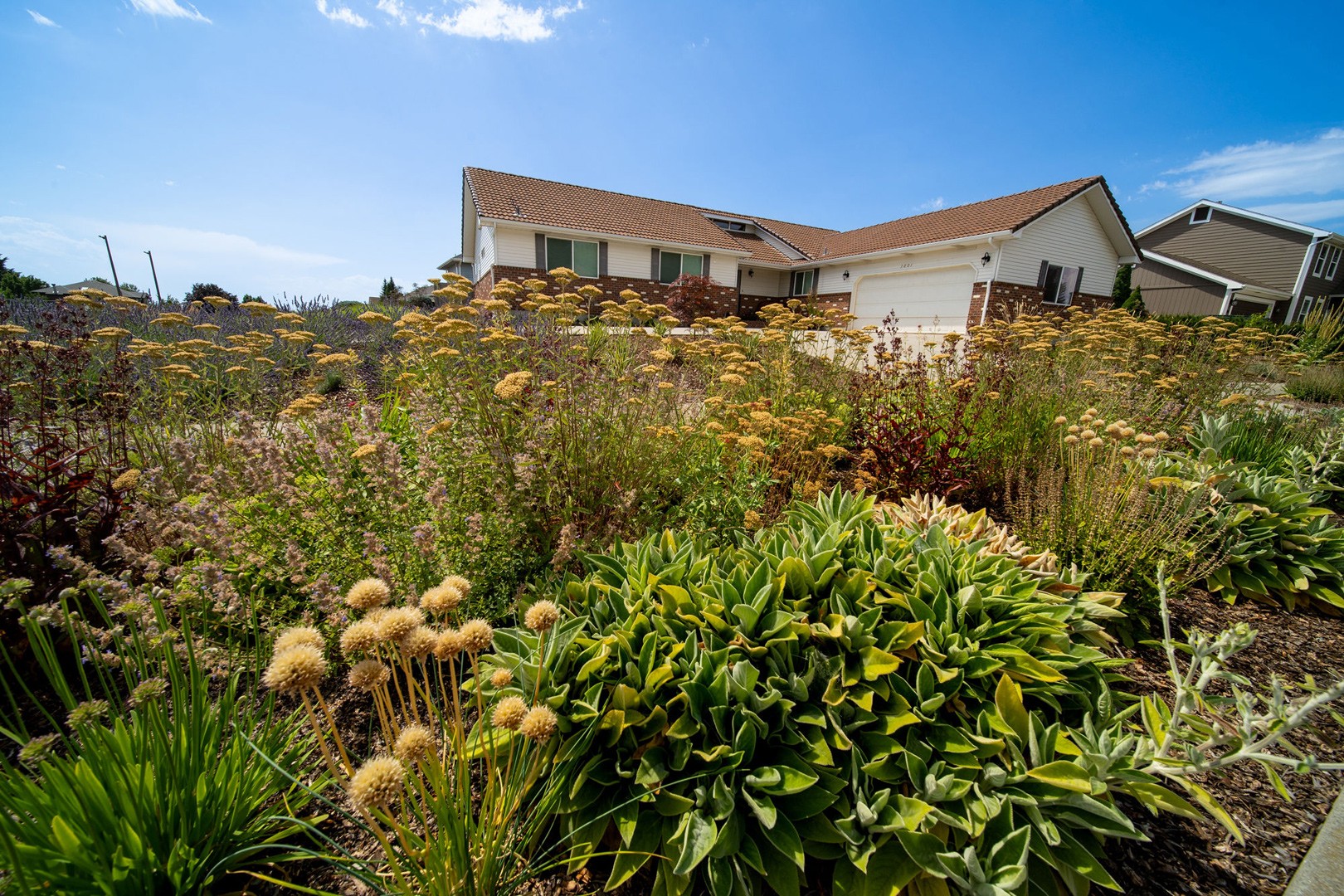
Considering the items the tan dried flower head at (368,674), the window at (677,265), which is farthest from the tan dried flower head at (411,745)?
the window at (677,265)

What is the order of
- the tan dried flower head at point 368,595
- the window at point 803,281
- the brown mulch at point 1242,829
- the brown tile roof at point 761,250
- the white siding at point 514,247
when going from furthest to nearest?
the window at point 803,281, the brown tile roof at point 761,250, the white siding at point 514,247, the brown mulch at point 1242,829, the tan dried flower head at point 368,595

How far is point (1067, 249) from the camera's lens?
663 inches

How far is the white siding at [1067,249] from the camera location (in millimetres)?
15492

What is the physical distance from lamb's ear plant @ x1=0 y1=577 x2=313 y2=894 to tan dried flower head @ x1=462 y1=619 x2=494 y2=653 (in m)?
0.42

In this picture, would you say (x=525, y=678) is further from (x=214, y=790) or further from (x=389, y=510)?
(x=389, y=510)

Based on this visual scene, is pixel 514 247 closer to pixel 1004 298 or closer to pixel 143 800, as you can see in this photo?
pixel 1004 298

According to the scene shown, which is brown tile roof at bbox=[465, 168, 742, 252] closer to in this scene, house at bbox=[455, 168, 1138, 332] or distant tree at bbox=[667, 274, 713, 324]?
house at bbox=[455, 168, 1138, 332]

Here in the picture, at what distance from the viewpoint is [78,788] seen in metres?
1.12

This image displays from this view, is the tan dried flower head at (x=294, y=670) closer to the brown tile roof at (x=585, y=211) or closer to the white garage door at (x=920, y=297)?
the white garage door at (x=920, y=297)

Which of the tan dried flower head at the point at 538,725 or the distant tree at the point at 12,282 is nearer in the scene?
the tan dried flower head at the point at 538,725

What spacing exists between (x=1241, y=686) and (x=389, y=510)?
4.19 metres

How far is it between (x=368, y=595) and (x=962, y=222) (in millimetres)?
20769

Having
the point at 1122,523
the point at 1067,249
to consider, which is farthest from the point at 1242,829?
the point at 1067,249

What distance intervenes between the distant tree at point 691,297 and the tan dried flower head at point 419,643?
13.2m
